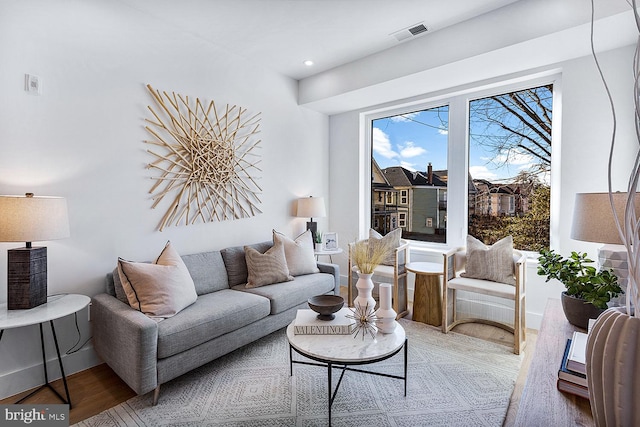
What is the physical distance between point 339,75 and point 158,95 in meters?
1.99

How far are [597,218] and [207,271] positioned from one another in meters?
2.74

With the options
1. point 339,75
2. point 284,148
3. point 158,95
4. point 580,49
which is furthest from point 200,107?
point 580,49

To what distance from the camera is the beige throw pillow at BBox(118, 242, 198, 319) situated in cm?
219

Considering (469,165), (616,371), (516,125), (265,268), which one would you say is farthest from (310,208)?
(616,371)

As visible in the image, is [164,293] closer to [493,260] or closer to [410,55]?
[493,260]

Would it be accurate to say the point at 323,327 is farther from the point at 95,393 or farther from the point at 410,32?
the point at 410,32

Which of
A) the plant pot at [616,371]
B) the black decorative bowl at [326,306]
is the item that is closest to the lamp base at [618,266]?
the plant pot at [616,371]

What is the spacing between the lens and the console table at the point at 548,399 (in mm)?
1010

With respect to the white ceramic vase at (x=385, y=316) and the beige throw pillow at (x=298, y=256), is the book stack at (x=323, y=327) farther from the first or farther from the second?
the beige throw pillow at (x=298, y=256)

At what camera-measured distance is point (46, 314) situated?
1859mm

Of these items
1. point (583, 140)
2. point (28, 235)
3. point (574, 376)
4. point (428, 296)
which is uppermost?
point (583, 140)

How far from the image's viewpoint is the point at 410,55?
322 centimetres

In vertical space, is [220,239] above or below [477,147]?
below

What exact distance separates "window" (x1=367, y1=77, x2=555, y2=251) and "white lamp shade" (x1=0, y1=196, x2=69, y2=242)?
3.52m
